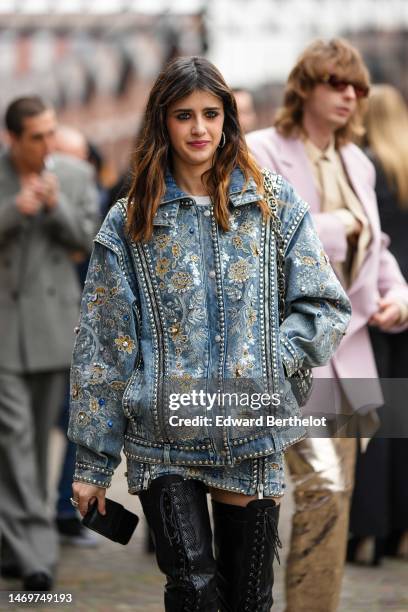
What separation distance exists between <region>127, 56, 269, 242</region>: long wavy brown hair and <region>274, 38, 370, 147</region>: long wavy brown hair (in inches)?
42.0

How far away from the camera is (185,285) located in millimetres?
3662

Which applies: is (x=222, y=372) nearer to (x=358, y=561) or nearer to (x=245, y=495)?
(x=245, y=495)

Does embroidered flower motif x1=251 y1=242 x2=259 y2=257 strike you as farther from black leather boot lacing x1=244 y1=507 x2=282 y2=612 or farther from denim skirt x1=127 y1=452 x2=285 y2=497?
black leather boot lacing x1=244 y1=507 x2=282 y2=612

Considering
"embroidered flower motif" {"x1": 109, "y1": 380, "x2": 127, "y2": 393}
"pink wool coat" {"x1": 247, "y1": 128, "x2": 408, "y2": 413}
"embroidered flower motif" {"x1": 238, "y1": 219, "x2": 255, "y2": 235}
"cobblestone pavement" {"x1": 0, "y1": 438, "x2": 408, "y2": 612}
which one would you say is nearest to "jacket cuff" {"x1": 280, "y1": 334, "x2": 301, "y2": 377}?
"embroidered flower motif" {"x1": 238, "y1": 219, "x2": 255, "y2": 235}

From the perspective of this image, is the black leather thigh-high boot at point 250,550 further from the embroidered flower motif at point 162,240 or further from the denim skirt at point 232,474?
the embroidered flower motif at point 162,240

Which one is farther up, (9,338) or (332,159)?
(332,159)

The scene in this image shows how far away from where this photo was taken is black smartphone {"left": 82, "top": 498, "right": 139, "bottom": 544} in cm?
374

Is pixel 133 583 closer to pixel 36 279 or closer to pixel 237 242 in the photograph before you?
pixel 36 279

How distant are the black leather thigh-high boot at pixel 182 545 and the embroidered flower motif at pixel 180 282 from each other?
486 millimetres

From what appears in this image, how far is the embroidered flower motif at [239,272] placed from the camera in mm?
3670

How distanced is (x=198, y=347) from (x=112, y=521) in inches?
21.1

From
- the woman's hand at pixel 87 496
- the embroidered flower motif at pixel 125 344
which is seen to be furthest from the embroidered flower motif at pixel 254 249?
the woman's hand at pixel 87 496

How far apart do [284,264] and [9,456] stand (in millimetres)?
2585

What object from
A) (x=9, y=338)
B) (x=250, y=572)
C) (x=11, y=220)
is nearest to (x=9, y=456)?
(x=9, y=338)
